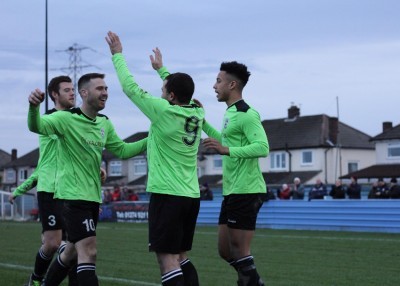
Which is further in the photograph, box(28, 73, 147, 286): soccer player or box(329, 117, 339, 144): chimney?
box(329, 117, 339, 144): chimney

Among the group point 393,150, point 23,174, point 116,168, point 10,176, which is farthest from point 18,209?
point 10,176

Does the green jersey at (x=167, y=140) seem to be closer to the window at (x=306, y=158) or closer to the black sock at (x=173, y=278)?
the black sock at (x=173, y=278)

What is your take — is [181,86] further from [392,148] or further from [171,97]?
[392,148]

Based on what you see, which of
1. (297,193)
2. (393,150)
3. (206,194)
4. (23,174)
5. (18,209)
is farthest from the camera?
(23,174)

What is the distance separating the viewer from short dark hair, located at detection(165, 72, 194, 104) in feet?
24.7

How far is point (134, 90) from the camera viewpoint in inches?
291

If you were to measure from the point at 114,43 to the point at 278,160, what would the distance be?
7207cm

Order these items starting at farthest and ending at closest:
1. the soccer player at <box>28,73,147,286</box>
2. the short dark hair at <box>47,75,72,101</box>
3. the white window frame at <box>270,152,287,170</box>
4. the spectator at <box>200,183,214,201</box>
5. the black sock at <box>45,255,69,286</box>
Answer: the white window frame at <box>270,152,287,170</box>
the spectator at <box>200,183,214,201</box>
the short dark hair at <box>47,75,72,101</box>
the black sock at <box>45,255,69,286</box>
the soccer player at <box>28,73,147,286</box>

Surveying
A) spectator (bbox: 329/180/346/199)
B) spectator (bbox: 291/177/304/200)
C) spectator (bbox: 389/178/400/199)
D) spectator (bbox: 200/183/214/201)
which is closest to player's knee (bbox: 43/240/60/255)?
spectator (bbox: 389/178/400/199)

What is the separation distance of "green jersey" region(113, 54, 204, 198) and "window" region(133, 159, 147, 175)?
8941 centimetres

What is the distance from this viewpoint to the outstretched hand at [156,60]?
8.65m

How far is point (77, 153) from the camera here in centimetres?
829

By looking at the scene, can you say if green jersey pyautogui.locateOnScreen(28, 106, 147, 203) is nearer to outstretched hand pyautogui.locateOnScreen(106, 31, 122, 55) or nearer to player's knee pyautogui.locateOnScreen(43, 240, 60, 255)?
outstretched hand pyautogui.locateOnScreen(106, 31, 122, 55)

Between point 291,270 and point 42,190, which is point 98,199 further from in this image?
point 291,270
